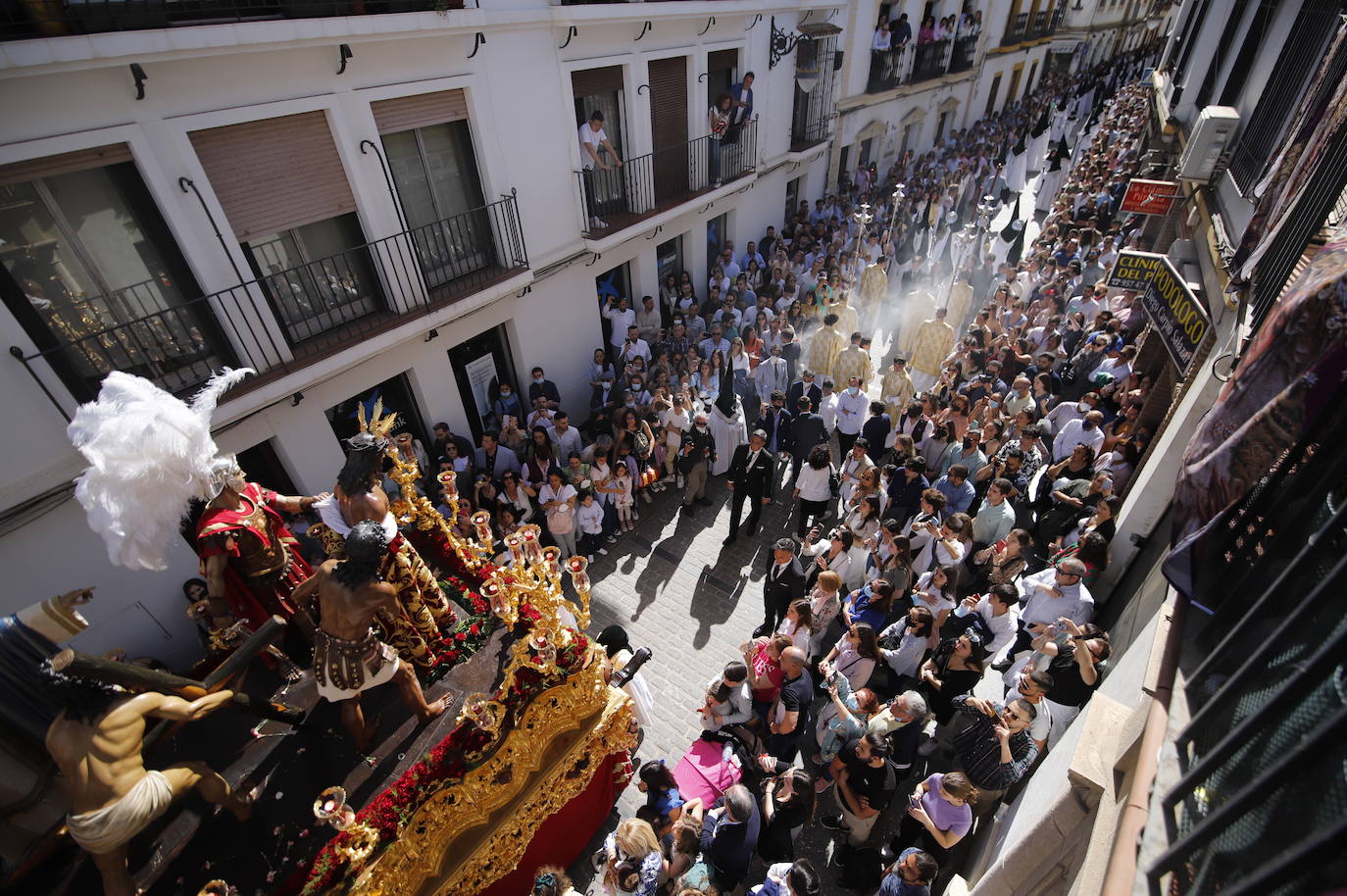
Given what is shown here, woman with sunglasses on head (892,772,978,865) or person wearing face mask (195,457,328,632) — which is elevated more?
person wearing face mask (195,457,328,632)

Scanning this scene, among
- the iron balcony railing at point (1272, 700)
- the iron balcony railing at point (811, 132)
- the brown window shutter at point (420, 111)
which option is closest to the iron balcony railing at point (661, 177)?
the brown window shutter at point (420, 111)

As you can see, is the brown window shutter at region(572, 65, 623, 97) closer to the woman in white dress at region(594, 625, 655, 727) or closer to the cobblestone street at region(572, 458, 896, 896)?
the cobblestone street at region(572, 458, 896, 896)

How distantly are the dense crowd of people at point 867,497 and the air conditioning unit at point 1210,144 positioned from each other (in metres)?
2.07

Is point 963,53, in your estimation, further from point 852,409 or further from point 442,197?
point 442,197

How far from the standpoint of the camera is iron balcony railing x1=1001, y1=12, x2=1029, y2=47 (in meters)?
26.3

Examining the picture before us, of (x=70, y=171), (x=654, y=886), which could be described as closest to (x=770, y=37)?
(x=70, y=171)

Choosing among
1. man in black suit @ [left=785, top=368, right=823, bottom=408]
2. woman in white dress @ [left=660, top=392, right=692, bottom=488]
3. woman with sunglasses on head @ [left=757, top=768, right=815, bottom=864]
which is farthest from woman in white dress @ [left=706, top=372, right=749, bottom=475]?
woman with sunglasses on head @ [left=757, top=768, right=815, bottom=864]

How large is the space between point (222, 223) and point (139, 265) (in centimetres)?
82

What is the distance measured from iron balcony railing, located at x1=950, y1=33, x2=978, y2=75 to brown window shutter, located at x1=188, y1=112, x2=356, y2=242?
23.1 meters

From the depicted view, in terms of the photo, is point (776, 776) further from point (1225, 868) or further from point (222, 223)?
point (222, 223)

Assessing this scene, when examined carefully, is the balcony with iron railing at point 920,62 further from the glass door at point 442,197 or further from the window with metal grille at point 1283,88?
the glass door at point 442,197

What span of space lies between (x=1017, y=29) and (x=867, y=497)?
102 ft

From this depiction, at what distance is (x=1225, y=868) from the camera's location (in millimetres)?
1635

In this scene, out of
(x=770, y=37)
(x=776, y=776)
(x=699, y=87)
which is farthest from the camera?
(x=770, y=37)
